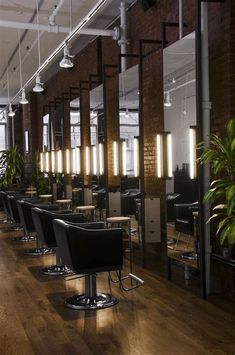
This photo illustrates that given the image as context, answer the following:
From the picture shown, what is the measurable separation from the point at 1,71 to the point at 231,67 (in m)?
7.96

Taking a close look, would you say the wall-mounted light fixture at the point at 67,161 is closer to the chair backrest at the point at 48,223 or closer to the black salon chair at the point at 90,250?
the chair backrest at the point at 48,223

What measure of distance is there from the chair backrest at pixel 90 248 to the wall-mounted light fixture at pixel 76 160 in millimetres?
3978

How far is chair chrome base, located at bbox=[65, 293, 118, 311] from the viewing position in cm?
388

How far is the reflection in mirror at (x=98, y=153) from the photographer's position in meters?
→ 6.82

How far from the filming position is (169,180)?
471 centimetres

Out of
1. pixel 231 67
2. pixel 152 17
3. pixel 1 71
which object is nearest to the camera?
pixel 231 67

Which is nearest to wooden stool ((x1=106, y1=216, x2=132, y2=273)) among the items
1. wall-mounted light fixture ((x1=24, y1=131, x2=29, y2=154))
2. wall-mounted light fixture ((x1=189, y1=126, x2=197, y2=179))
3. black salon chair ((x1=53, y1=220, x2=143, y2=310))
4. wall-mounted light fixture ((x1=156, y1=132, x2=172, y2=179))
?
wall-mounted light fixture ((x1=156, y1=132, x2=172, y2=179))

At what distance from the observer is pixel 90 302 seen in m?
3.94

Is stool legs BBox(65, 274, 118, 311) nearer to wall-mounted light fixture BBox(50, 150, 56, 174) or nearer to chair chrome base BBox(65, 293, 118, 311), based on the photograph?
chair chrome base BBox(65, 293, 118, 311)

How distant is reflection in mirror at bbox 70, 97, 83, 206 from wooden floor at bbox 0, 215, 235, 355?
11.1ft

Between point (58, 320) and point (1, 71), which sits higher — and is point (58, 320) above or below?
below

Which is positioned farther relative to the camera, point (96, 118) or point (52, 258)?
point (96, 118)

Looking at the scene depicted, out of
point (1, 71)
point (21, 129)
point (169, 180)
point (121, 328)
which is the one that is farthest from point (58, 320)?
point (21, 129)

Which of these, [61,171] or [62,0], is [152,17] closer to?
[62,0]
